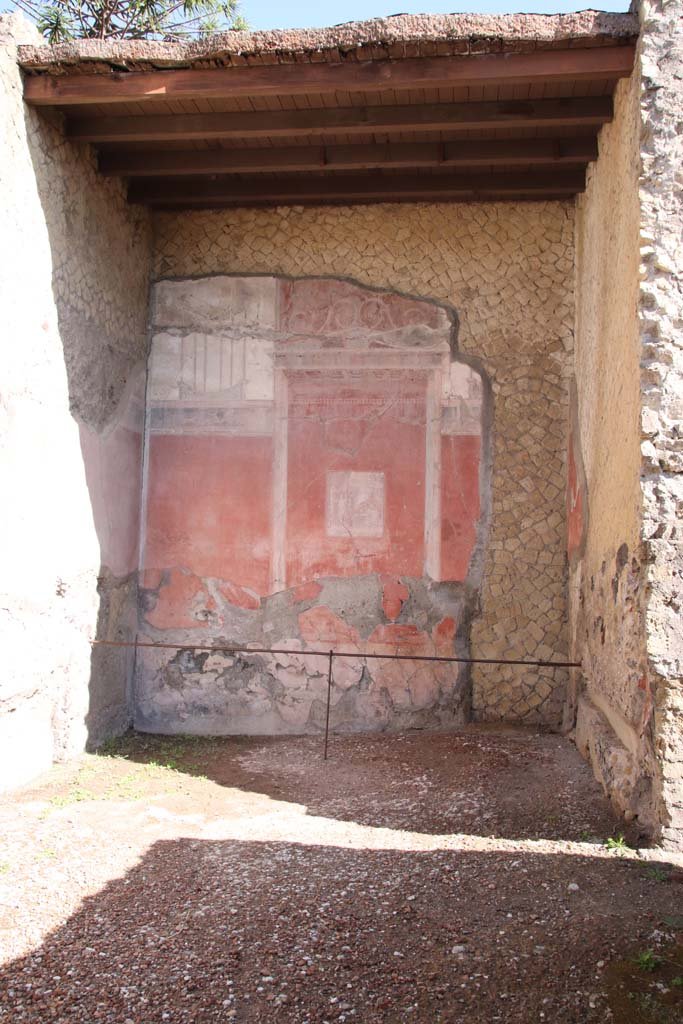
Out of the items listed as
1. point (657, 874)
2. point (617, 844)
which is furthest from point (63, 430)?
point (657, 874)

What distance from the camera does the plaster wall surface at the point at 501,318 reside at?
17.9 feet

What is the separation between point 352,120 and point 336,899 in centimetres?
389

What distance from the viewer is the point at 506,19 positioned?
159 inches

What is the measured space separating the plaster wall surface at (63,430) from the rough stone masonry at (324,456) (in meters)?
0.03

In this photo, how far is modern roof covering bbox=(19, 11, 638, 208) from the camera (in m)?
4.08

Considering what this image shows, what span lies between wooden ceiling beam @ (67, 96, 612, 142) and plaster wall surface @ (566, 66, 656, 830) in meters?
0.26

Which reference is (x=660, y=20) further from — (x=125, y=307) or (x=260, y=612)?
(x=260, y=612)

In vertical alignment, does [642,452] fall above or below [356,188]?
below

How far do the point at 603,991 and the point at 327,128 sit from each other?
4236 mm

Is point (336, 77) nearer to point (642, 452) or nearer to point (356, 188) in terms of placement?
point (356, 188)

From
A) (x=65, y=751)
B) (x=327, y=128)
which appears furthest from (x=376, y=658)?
(x=327, y=128)

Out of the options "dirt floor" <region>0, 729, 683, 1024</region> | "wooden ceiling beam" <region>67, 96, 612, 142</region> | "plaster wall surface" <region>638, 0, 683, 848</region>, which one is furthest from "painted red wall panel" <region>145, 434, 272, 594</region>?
"plaster wall surface" <region>638, 0, 683, 848</region>

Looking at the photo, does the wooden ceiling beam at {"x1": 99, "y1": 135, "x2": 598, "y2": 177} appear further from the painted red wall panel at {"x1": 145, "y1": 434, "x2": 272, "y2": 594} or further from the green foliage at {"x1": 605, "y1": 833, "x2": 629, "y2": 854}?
the green foliage at {"x1": 605, "y1": 833, "x2": 629, "y2": 854}

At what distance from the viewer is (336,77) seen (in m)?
4.23
